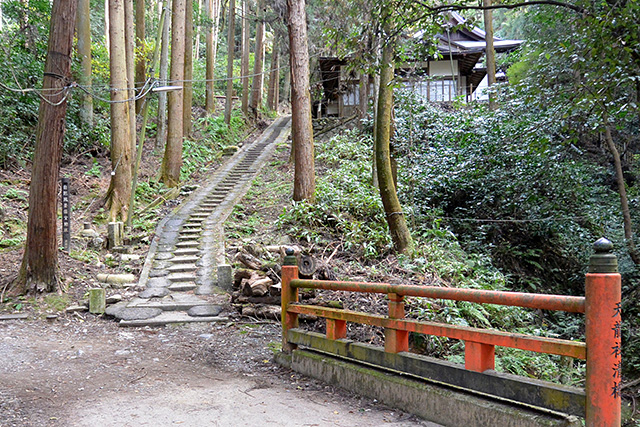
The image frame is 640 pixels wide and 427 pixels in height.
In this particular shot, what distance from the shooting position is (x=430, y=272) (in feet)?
28.2

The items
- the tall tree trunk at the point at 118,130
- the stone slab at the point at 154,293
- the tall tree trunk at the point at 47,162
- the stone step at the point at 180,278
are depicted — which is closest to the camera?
the tall tree trunk at the point at 47,162

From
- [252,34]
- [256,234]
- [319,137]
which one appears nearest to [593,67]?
[256,234]

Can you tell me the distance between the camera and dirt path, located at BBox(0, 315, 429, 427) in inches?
159

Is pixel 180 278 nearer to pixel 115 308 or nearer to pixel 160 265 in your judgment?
pixel 160 265

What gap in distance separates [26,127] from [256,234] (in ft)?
29.9

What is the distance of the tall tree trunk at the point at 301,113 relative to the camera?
11367mm

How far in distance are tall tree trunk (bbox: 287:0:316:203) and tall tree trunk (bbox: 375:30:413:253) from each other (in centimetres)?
265

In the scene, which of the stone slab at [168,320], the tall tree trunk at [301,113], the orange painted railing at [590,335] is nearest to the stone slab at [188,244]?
the tall tree trunk at [301,113]

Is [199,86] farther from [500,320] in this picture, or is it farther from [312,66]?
[500,320]

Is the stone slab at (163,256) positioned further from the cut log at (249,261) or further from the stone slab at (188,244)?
the cut log at (249,261)

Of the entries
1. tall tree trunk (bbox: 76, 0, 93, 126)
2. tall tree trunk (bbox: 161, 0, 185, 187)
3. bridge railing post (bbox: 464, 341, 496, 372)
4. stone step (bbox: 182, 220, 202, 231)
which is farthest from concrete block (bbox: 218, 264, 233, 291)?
tall tree trunk (bbox: 76, 0, 93, 126)

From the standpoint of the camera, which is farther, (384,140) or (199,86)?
(199,86)

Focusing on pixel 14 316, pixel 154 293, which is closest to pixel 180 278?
pixel 154 293

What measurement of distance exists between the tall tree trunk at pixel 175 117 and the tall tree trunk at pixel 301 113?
5303 millimetres
